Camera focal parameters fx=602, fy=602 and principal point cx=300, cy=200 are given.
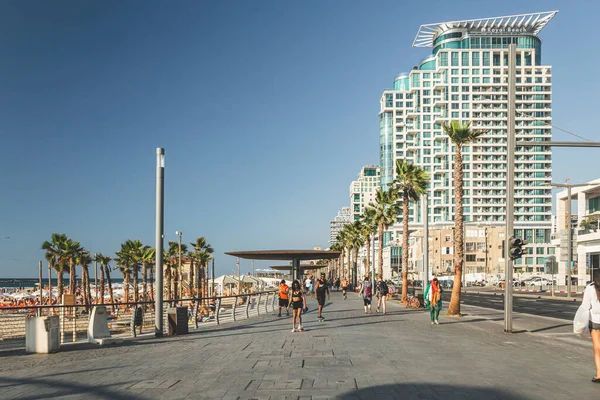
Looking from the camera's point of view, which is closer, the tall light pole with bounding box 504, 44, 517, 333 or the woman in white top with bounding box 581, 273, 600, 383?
the woman in white top with bounding box 581, 273, 600, 383

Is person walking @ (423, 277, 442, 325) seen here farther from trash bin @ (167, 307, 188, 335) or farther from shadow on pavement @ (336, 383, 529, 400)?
shadow on pavement @ (336, 383, 529, 400)

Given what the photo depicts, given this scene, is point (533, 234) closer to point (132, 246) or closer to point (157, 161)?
point (132, 246)

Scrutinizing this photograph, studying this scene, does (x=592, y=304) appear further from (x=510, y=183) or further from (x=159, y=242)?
(x=159, y=242)

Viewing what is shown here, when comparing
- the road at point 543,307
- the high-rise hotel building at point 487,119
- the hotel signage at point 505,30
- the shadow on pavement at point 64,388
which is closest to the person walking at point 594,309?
the shadow on pavement at point 64,388

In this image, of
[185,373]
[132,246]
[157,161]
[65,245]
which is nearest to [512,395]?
[185,373]

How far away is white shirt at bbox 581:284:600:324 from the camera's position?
9188 millimetres

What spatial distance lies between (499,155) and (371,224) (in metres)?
86.0

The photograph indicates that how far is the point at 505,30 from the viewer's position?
145500mm

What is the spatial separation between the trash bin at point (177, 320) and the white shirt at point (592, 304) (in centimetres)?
1183

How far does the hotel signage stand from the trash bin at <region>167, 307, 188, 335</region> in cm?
14281

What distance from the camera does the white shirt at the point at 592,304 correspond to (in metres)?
9.19

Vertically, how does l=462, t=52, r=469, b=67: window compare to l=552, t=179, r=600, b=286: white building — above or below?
above

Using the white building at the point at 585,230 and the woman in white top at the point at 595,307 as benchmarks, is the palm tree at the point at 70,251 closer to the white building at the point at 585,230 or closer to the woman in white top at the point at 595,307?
the white building at the point at 585,230

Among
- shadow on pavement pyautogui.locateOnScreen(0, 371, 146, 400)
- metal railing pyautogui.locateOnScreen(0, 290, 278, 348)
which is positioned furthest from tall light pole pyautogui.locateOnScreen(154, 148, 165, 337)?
shadow on pavement pyautogui.locateOnScreen(0, 371, 146, 400)
